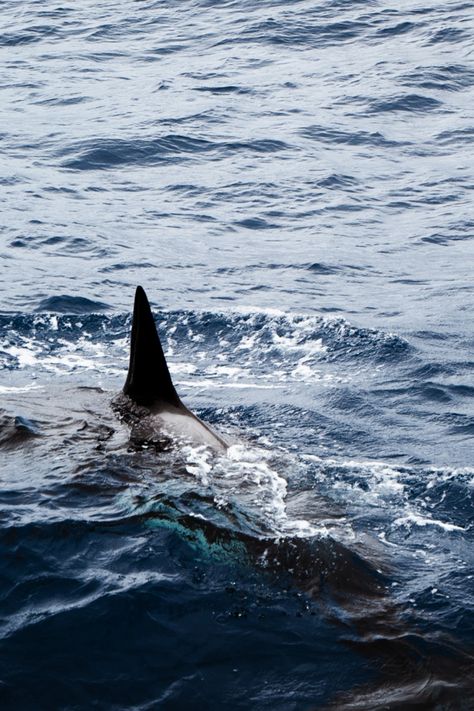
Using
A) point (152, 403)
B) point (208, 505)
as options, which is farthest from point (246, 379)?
point (208, 505)

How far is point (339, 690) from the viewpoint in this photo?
291 inches

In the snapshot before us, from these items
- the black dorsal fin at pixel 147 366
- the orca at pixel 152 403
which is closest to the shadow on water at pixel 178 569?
the orca at pixel 152 403

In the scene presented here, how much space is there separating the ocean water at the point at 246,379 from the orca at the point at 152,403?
201 mm

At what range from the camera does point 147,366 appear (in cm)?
1133

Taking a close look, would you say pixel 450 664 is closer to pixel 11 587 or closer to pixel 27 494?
pixel 11 587

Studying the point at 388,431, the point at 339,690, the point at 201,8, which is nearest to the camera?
the point at 339,690

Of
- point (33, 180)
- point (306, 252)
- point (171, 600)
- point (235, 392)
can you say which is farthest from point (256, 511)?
point (33, 180)

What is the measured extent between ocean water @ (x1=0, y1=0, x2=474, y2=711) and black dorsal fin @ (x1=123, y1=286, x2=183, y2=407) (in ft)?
1.50

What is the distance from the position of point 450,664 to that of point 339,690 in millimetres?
811

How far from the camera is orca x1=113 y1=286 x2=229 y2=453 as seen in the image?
10836mm

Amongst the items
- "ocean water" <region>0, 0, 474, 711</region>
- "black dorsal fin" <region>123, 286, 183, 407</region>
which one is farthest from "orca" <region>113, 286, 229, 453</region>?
"ocean water" <region>0, 0, 474, 711</region>

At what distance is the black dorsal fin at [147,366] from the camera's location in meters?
11.1

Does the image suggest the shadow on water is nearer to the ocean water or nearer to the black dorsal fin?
the ocean water

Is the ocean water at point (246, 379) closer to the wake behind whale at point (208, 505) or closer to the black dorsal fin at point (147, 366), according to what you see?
the wake behind whale at point (208, 505)
